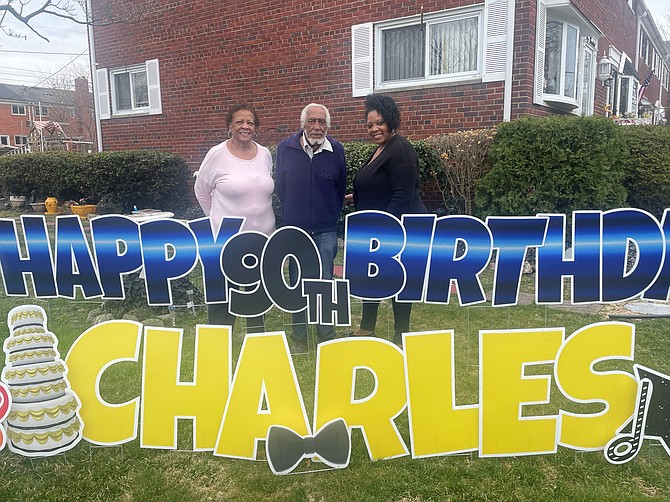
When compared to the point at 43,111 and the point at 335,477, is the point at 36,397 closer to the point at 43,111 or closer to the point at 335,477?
the point at 335,477

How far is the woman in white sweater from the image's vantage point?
A: 2934 millimetres

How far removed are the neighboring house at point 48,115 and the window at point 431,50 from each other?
1470 centimetres

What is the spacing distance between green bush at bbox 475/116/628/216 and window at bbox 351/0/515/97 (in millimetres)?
1357

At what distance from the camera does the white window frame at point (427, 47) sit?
697 centimetres

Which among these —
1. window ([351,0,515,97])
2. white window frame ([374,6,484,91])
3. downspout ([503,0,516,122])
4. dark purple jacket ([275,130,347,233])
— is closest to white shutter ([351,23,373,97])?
window ([351,0,515,97])

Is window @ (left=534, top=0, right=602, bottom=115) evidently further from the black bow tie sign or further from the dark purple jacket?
the black bow tie sign

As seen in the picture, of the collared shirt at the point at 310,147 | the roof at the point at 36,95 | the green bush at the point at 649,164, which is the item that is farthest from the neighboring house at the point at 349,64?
the roof at the point at 36,95

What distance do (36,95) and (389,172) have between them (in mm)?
51802

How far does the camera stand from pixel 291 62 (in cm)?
839

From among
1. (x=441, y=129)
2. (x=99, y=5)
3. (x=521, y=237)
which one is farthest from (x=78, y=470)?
(x=99, y=5)

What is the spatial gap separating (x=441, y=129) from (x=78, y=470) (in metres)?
6.15

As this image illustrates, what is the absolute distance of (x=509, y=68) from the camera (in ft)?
21.8

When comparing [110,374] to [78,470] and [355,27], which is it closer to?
[78,470]

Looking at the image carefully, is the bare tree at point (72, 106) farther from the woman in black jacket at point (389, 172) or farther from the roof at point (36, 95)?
the woman in black jacket at point (389, 172)
